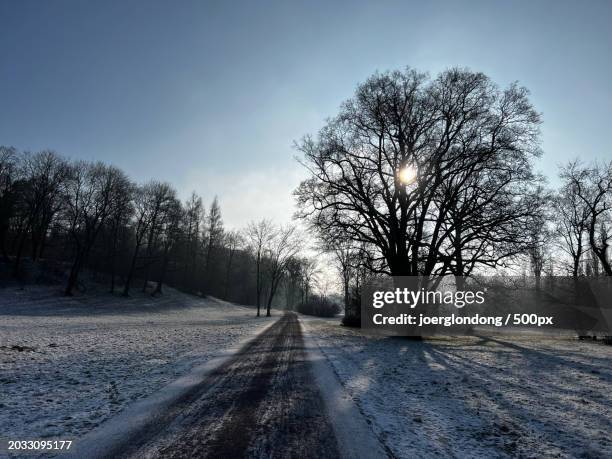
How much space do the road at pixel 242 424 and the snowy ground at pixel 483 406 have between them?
964 mm

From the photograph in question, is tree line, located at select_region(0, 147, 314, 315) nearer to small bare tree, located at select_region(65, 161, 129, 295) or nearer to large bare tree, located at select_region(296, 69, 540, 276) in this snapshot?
small bare tree, located at select_region(65, 161, 129, 295)

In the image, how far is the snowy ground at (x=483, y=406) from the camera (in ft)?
14.9

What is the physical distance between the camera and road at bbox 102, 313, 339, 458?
4.10 meters

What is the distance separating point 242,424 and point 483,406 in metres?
4.38

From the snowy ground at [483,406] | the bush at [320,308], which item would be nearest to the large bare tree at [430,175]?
the snowy ground at [483,406]

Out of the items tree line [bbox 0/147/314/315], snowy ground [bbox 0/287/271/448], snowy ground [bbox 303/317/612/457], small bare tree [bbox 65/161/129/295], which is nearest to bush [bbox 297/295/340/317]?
tree line [bbox 0/147/314/315]

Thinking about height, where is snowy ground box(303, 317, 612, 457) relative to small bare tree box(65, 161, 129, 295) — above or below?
below

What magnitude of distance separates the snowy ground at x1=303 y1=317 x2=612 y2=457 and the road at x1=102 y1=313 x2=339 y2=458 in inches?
37.9

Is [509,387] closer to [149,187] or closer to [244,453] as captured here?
[244,453]

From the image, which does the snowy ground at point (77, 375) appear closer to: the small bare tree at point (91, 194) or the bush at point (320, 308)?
the small bare tree at point (91, 194)

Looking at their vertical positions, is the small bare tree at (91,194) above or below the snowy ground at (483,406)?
above

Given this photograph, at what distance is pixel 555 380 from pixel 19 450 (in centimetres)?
1101

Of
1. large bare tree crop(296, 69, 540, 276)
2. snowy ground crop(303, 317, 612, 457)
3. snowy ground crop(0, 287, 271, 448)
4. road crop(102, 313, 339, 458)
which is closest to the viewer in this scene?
road crop(102, 313, 339, 458)

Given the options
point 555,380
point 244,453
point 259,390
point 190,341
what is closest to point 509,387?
point 555,380
